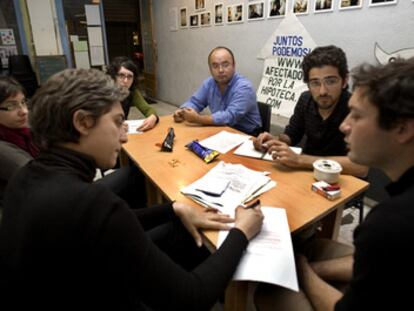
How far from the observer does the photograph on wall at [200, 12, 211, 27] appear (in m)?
4.00

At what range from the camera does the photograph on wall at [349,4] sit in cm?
221

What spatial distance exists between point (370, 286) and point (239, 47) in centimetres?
337

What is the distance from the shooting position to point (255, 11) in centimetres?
317

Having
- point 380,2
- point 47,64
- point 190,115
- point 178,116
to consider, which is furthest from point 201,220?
point 47,64

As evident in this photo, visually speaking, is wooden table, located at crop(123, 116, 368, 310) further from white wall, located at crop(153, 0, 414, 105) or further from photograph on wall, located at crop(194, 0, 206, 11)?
photograph on wall, located at crop(194, 0, 206, 11)

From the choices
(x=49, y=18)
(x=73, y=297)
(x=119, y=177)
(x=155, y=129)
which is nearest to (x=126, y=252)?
(x=73, y=297)

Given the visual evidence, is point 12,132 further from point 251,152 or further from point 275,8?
point 275,8

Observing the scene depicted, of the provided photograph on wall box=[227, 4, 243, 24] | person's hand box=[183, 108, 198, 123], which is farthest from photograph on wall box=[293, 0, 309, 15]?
person's hand box=[183, 108, 198, 123]

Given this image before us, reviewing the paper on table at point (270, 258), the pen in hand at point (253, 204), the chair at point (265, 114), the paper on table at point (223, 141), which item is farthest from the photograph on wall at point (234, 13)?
the paper on table at point (270, 258)

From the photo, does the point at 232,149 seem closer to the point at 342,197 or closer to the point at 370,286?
the point at 342,197

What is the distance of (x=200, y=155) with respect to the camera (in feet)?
5.16

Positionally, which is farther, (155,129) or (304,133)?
(155,129)

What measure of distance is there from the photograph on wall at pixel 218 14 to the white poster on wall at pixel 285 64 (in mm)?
956

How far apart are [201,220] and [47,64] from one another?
5859mm
